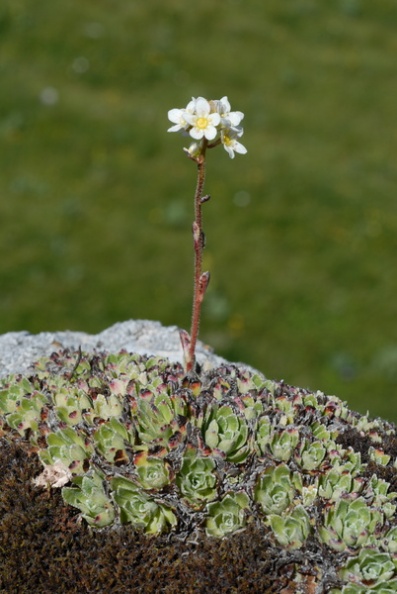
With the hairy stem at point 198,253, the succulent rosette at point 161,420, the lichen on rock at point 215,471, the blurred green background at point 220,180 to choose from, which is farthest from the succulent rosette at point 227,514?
the blurred green background at point 220,180

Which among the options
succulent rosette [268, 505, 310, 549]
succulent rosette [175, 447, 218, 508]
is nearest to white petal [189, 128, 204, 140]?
succulent rosette [175, 447, 218, 508]

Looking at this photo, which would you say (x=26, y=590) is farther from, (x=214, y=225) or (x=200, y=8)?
(x=200, y=8)

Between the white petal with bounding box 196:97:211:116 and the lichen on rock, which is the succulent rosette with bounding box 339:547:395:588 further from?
the white petal with bounding box 196:97:211:116

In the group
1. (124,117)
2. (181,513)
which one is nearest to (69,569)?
(181,513)

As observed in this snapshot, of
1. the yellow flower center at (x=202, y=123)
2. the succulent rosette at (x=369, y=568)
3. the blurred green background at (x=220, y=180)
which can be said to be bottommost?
the succulent rosette at (x=369, y=568)

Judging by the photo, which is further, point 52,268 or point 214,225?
point 214,225

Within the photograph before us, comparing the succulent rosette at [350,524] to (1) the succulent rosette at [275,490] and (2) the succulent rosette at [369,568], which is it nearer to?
(2) the succulent rosette at [369,568]

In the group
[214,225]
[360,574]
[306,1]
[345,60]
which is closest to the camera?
[360,574]
